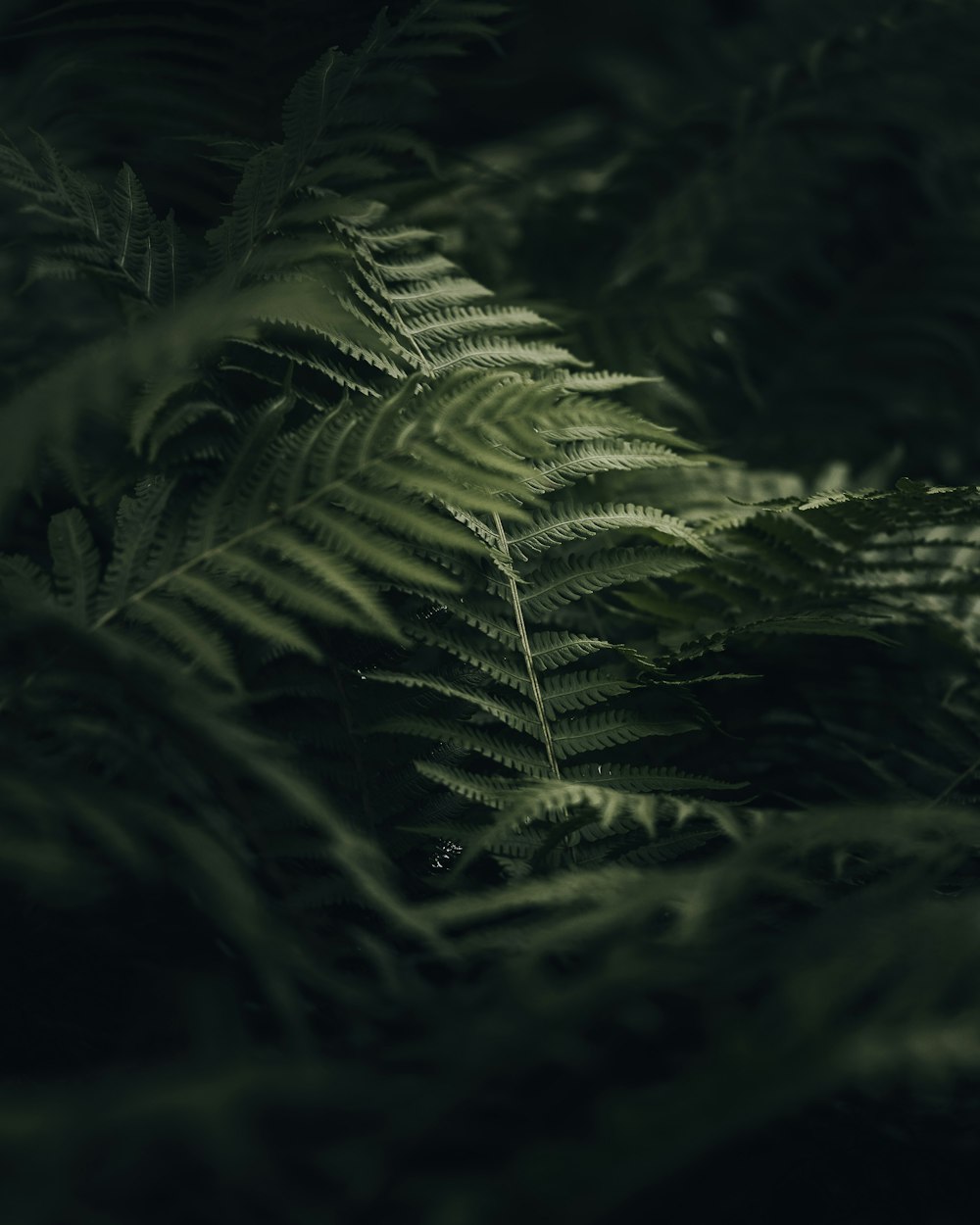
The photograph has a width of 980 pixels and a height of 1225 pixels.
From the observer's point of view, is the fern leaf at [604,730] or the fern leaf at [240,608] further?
the fern leaf at [604,730]

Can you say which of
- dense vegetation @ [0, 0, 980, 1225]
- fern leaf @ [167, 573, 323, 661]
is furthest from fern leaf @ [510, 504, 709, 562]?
fern leaf @ [167, 573, 323, 661]

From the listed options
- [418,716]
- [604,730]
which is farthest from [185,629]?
[604,730]

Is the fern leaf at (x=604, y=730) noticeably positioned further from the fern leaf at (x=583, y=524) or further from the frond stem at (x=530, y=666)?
the fern leaf at (x=583, y=524)

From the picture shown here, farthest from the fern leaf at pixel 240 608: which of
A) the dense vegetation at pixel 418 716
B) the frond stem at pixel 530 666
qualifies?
the frond stem at pixel 530 666

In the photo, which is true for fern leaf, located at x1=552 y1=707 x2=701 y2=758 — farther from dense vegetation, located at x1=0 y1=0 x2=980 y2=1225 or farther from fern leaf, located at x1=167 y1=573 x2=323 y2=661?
fern leaf, located at x1=167 y1=573 x2=323 y2=661

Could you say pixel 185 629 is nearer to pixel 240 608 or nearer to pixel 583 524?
pixel 240 608

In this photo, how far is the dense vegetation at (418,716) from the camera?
1.18ft

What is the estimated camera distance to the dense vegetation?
0.36m

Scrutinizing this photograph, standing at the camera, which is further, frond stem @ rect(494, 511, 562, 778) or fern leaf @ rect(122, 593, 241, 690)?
frond stem @ rect(494, 511, 562, 778)

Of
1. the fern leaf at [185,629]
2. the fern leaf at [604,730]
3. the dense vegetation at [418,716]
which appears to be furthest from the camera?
the fern leaf at [604,730]

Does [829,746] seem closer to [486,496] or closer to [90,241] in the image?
[486,496]

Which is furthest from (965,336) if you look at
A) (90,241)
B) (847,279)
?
(90,241)

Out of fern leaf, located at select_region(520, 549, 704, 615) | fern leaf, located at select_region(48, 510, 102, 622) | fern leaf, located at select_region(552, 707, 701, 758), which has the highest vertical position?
fern leaf, located at select_region(48, 510, 102, 622)

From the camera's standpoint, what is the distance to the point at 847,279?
145 centimetres
